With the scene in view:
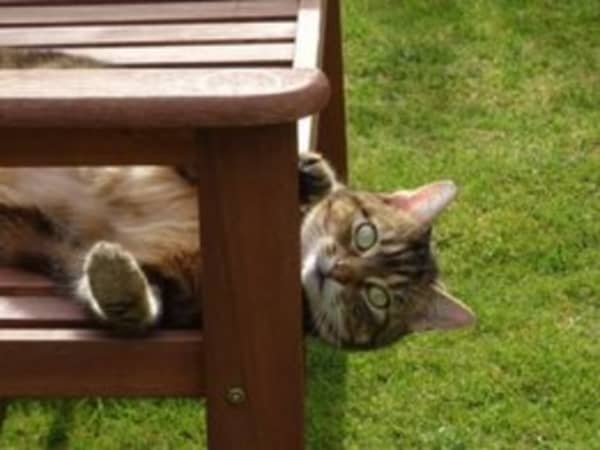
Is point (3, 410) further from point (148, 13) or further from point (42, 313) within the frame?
point (42, 313)

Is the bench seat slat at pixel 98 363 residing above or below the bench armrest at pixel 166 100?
below

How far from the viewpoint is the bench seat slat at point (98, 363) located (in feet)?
5.89

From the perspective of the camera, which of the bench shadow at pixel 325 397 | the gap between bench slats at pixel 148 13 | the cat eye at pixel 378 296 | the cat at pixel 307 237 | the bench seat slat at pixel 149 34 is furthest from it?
the bench shadow at pixel 325 397

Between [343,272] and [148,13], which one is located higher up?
[148,13]

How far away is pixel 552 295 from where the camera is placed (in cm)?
338

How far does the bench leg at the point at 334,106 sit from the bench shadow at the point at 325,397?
1.39ft

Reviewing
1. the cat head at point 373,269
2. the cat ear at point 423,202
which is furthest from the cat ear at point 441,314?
the cat ear at point 423,202

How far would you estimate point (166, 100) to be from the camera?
1614 millimetres

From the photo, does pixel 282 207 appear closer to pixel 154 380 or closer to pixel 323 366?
pixel 154 380

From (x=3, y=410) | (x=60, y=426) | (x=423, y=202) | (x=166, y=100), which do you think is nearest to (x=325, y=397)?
(x=60, y=426)

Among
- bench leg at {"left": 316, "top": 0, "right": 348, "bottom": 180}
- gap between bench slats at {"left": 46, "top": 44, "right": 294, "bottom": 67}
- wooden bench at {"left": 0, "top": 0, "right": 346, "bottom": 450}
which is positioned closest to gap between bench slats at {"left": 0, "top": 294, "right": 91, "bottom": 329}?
wooden bench at {"left": 0, "top": 0, "right": 346, "bottom": 450}

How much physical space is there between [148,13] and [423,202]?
92cm

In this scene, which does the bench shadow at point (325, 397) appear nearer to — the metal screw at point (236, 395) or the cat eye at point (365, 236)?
the cat eye at point (365, 236)

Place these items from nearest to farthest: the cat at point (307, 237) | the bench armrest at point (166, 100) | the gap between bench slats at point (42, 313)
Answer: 1. the bench armrest at point (166, 100)
2. the gap between bench slats at point (42, 313)
3. the cat at point (307, 237)
